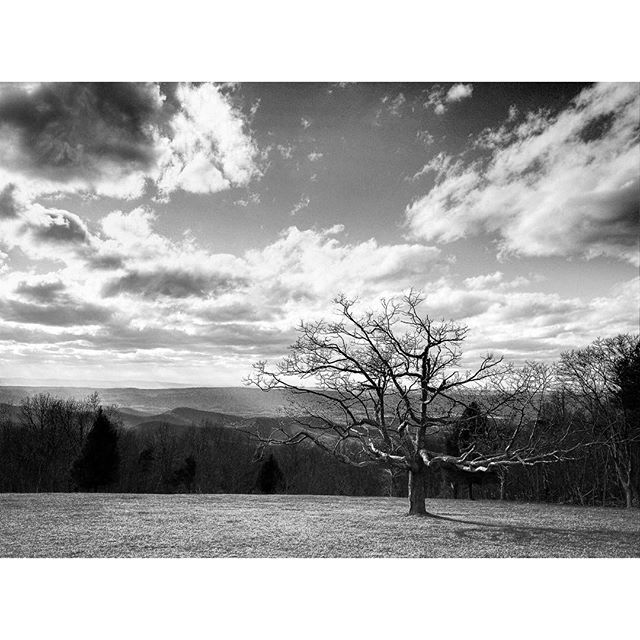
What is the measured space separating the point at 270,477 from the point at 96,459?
565cm

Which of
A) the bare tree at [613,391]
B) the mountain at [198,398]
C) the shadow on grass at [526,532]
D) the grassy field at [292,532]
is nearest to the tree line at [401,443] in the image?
the bare tree at [613,391]

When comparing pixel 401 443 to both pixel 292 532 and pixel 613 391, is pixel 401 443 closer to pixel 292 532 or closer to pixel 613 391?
pixel 292 532

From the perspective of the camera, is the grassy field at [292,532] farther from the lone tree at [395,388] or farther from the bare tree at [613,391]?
the bare tree at [613,391]

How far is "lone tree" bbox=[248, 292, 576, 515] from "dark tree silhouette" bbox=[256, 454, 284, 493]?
926 cm

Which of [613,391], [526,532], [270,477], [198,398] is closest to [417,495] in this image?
[526,532]

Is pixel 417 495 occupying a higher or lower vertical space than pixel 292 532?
higher

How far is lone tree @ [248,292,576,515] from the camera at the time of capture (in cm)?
608

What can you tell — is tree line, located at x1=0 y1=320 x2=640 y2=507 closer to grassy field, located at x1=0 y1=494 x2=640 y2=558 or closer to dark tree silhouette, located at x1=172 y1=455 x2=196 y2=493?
dark tree silhouette, located at x1=172 y1=455 x2=196 y2=493

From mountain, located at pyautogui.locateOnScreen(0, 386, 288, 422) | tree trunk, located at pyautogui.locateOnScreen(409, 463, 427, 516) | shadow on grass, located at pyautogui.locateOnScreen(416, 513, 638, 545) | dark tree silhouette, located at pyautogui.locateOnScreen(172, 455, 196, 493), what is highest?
mountain, located at pyautogui.locateOnScreen(0, 386, 288, 422)

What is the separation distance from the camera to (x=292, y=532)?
5.32 metres

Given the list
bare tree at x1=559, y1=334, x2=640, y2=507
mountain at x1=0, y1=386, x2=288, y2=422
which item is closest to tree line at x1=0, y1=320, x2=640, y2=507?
bare tree at x1=559, y1=334, x2=640, y2=507
